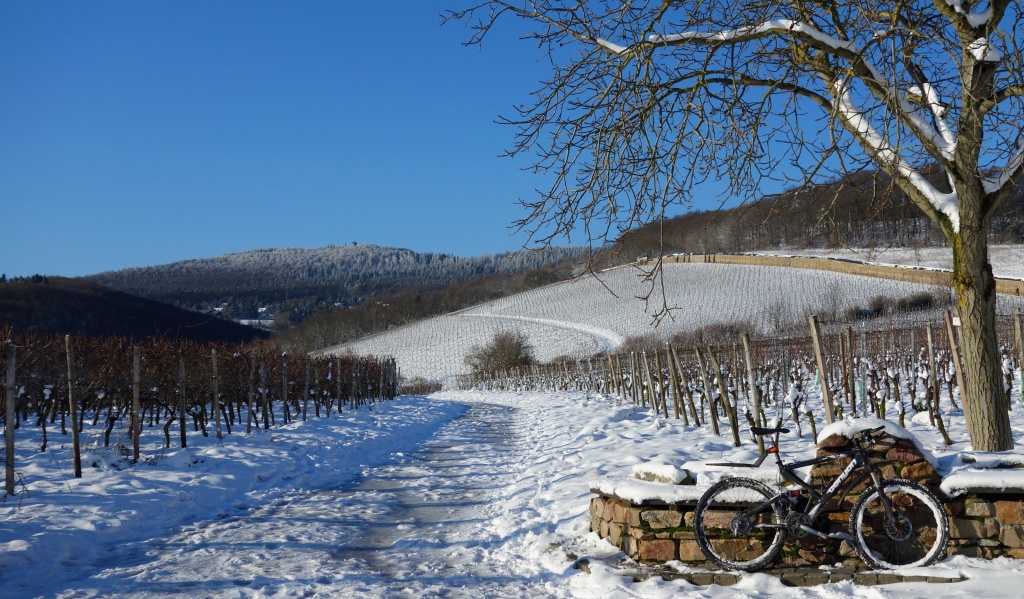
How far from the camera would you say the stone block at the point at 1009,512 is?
4262mm

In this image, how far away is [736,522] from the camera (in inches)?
176

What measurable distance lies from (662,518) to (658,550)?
7.9 inches

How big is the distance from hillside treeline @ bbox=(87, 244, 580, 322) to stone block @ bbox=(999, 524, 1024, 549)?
6547cm

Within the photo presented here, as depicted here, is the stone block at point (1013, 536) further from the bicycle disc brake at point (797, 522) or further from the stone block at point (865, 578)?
the bicycle disc brake at point (797, 522)

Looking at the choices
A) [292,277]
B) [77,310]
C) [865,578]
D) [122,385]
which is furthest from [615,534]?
[292,277]

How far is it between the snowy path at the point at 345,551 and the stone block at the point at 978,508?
2.62 meters

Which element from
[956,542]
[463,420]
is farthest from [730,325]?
[956,542]

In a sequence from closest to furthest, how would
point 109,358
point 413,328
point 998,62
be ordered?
point 998,62 < point 109,358 < point 413,328

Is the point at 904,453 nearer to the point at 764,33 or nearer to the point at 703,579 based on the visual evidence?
the point at 703,579

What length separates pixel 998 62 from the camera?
5.00 m

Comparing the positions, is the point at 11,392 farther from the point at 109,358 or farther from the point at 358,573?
the point at 109,358

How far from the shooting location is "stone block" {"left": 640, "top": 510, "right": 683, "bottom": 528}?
4.69 metres

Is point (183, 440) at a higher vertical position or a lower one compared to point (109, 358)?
lower

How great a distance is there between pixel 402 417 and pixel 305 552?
532 inches
